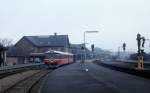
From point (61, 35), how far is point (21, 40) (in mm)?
16109

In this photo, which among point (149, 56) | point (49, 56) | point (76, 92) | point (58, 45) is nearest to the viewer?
point (76, 92)

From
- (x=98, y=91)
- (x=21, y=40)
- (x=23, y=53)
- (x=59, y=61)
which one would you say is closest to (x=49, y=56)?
(x=59, y=61)

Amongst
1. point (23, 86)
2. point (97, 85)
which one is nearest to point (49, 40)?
point (23, 86)

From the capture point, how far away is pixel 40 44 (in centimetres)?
12738

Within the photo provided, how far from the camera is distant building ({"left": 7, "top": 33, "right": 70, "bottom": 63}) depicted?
122088mm

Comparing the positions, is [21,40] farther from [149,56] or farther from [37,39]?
[149,56]

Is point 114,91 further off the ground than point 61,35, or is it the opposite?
point 61,35

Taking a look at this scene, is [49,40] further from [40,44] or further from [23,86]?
[23,86]

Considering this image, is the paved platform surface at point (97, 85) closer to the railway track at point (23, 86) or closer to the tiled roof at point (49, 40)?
the railway track at point (23, 86)

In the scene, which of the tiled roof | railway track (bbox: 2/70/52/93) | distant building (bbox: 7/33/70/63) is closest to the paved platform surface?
railway track (bbox: 2/70/52/93)

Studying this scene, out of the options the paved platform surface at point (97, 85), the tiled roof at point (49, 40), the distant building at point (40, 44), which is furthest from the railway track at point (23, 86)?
the tiled roof at point (49, 40)

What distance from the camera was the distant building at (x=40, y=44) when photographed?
122088mm

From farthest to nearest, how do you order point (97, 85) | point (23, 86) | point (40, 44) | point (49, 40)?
point (49, 40), point (40, 44), point (23, 86), point (97, 85)

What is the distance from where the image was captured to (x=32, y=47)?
408 feet
